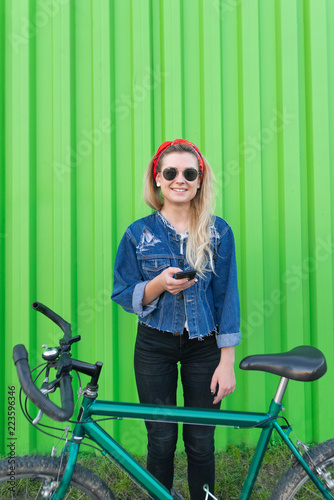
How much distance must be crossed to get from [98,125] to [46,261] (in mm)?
1061

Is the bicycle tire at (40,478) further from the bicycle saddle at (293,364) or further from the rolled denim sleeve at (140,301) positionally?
the bicycle saddle at (293,364)

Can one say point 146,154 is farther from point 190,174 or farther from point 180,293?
point 180,293

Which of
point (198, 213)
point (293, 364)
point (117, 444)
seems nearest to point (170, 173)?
point (198, 213)

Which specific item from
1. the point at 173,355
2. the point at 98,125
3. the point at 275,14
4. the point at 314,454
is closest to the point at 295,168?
the point at 275,14

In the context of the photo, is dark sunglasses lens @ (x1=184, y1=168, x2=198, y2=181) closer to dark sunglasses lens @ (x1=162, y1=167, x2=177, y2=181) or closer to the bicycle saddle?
dark sunglasses lens @ (x1=162, y1=167, x2=177, y2=181)

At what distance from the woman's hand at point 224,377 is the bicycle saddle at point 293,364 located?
0.56 feet

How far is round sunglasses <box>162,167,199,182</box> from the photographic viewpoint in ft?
5.70

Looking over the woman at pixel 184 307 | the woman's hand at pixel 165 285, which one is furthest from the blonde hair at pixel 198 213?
the woman's hand at pixel 165 285

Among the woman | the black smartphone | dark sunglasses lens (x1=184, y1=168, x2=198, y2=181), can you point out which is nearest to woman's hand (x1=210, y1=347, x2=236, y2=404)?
the woman

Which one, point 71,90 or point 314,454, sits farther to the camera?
point 71,90

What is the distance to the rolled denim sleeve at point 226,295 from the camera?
1734 mm

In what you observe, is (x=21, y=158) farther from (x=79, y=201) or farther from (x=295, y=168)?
(x=295, y=168)

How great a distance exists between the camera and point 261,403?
2637mm

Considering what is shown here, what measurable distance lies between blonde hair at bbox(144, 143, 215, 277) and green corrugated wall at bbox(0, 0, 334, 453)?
0.68 m
